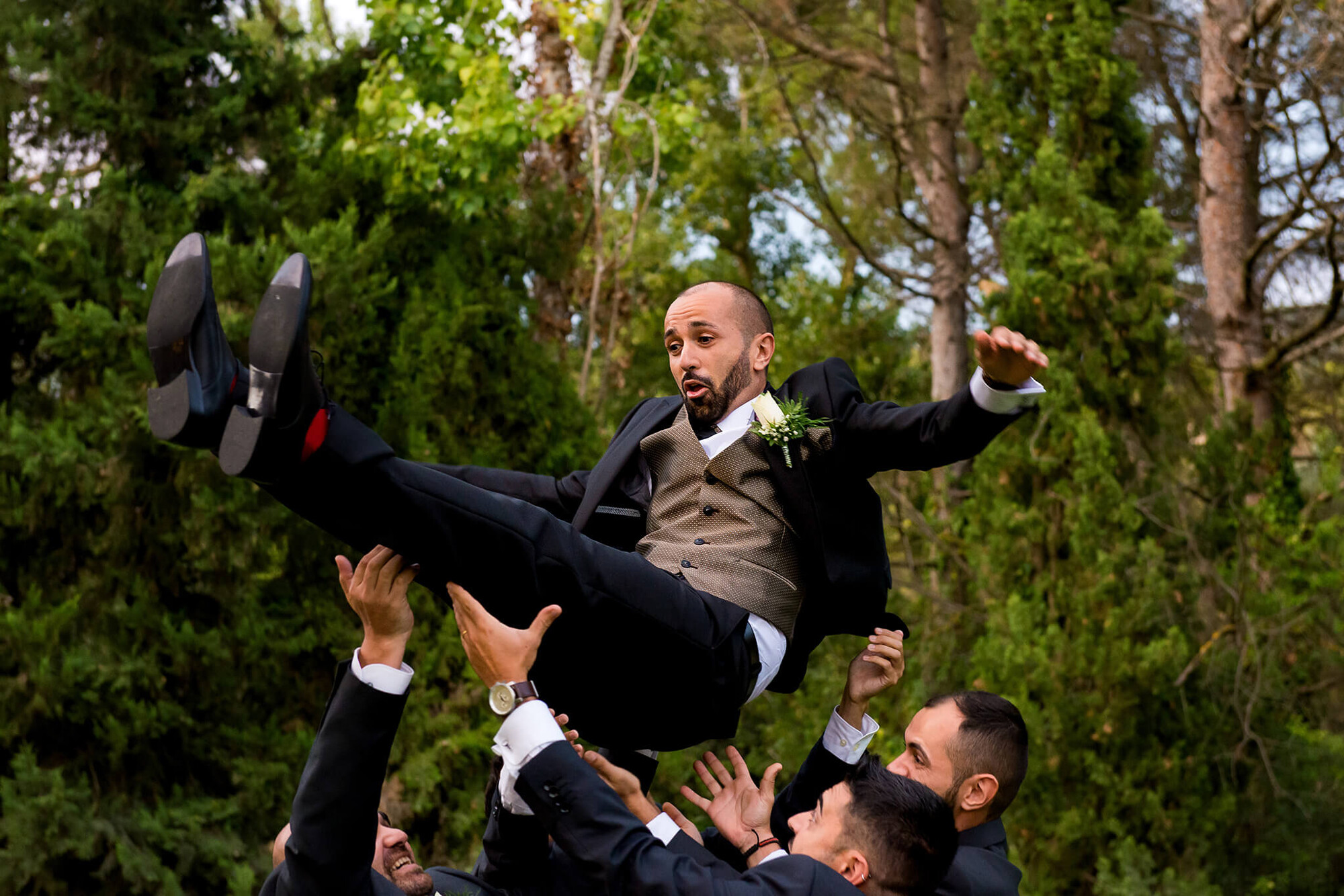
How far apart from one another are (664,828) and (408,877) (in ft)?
2.57

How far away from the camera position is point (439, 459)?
23.0 feet

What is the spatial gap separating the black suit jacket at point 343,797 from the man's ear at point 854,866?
1.09 meters

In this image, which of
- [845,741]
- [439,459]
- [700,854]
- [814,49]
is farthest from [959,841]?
[814,49]

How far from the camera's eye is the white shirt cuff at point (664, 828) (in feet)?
9.66

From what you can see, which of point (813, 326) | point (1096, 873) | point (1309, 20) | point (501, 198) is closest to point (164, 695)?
point (501, 198)

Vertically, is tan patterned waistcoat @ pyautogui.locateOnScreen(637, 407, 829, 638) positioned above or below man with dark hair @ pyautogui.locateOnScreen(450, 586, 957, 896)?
above

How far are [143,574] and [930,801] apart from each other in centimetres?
541

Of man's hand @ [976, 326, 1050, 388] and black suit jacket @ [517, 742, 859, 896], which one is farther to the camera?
man's hand @ [976, 326, 1050, 388]

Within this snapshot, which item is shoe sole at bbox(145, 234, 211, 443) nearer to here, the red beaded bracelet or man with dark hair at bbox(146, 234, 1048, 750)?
man with dark hair at bbox(146, 234, 1048, 750)

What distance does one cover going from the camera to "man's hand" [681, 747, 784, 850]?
331 cm

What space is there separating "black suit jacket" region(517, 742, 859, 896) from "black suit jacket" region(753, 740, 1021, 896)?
694 millimetres

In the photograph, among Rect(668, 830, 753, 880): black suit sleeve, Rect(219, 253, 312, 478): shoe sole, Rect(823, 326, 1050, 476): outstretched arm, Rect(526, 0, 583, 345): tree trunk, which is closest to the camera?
Rect(219, 253, 312, 478): shoe sole

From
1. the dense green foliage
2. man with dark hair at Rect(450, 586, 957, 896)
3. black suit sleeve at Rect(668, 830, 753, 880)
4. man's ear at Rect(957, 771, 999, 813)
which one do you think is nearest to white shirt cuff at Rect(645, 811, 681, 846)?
black suit sleeve at Rect(668, 830, 753, 880)

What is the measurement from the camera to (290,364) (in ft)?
7.79
